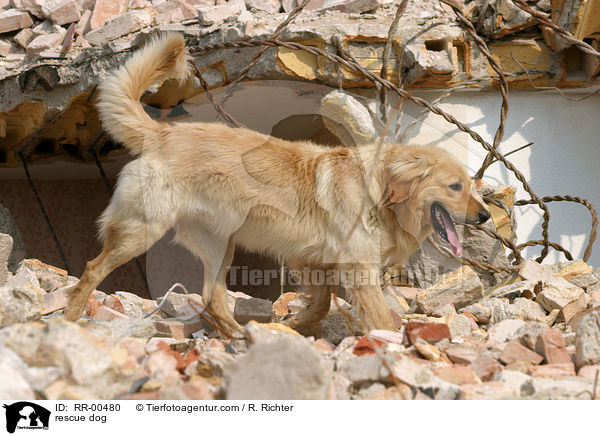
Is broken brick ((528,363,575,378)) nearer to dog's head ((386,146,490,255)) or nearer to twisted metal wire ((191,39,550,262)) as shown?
dog's head ((386,146,490,255))

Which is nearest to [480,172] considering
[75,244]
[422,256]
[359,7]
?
[422,256]

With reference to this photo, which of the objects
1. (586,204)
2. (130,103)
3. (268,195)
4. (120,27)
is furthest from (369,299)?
(120,27)

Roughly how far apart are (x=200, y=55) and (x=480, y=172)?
3110 mm

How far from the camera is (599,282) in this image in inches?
181

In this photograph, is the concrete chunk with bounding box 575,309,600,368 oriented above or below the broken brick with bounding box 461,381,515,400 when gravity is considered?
below

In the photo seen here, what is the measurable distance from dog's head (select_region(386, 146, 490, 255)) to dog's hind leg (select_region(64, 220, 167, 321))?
5.16ft

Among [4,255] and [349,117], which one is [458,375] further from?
[4,255]

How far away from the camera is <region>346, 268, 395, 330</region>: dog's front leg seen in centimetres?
354

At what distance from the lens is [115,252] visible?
11.4 ft

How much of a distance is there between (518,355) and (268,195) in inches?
71.7

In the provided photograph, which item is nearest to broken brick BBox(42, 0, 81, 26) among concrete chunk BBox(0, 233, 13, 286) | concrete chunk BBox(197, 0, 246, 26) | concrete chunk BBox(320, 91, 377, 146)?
concrete chunk BBox(197, 0, 246, 26)

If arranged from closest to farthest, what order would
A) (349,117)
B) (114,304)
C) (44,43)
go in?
(114,304) < (349,117) < (44,43)

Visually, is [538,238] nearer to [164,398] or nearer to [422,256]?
[422,256]

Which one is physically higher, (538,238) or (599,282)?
(599,282)
